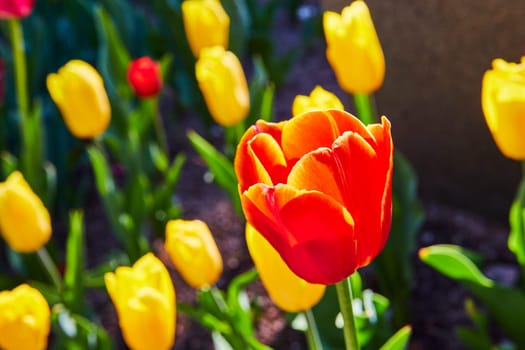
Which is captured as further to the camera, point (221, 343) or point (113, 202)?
point (113, 202)

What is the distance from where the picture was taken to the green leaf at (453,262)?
1.19 m

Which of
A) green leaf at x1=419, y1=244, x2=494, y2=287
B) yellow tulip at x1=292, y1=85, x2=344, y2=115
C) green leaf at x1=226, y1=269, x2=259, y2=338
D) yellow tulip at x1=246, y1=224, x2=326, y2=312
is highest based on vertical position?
yellow tulip at x1=292, y1=85, x2=344, y2=115

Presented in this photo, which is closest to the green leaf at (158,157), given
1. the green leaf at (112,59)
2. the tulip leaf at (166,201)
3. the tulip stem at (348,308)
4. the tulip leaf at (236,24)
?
the tulip leaf at (166,201)

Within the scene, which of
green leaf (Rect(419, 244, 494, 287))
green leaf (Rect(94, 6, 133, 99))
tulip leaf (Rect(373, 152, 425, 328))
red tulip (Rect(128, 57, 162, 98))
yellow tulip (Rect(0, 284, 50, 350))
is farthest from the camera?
green leaf (Rect(94, 6, 133, 99))

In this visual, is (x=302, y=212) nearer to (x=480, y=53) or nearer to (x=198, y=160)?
(x=480, y=53)

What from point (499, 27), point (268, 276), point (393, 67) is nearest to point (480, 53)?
point (499, 27)

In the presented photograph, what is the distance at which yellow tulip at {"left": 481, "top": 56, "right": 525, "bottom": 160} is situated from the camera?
1021 mm

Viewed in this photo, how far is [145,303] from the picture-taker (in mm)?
1004

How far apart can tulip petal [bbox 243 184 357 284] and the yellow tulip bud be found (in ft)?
1.33

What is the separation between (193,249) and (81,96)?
19.7 inches

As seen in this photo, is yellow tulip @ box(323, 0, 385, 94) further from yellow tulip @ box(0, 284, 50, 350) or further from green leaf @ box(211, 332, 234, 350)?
yellow tulip @ box(0, 284, 50, 350)

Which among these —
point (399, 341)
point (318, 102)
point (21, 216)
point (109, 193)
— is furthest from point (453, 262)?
point (109, 193)

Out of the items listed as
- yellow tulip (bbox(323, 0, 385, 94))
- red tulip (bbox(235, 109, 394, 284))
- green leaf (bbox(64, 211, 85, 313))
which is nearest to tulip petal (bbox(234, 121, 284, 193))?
red tulip (bbox(235, 109, 394, 284))

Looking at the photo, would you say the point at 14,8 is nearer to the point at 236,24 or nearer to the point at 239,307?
the point at 236,24
